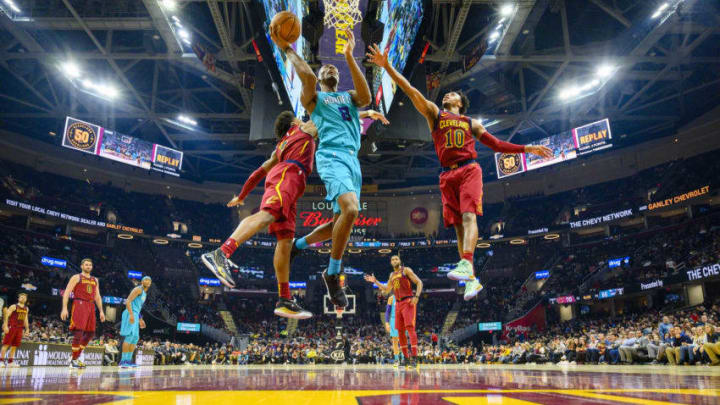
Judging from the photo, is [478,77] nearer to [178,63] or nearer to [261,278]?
[178,63]

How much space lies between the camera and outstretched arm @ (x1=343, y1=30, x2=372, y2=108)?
4320mm

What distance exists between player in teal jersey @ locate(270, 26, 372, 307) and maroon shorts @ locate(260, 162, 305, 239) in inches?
11.5

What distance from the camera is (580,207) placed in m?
32.7

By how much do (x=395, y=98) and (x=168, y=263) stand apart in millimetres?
27383

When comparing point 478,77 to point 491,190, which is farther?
point 491,190

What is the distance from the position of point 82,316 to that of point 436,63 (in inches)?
669

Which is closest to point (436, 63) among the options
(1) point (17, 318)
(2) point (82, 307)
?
(2) point (82, 307)

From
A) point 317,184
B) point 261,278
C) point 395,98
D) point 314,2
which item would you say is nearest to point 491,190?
point 317,184

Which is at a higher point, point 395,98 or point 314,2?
point 314,2

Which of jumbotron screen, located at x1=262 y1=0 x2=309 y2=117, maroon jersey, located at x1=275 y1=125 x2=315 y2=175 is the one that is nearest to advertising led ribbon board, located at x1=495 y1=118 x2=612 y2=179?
jumbotron screen, located at x1=262 y1=0 x2=309 y2=117

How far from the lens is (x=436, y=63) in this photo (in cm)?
2056

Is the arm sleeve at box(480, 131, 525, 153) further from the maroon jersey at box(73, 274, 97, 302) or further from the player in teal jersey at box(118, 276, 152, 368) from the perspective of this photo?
the maroon jersey at box(73, 274, 97, 302)

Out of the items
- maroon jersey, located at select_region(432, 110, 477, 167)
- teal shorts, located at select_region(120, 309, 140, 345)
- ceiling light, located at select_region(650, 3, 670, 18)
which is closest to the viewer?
maroon jersey, located at select_region(432, 110, 477, 167)

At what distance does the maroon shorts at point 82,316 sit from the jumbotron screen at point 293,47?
682cm
